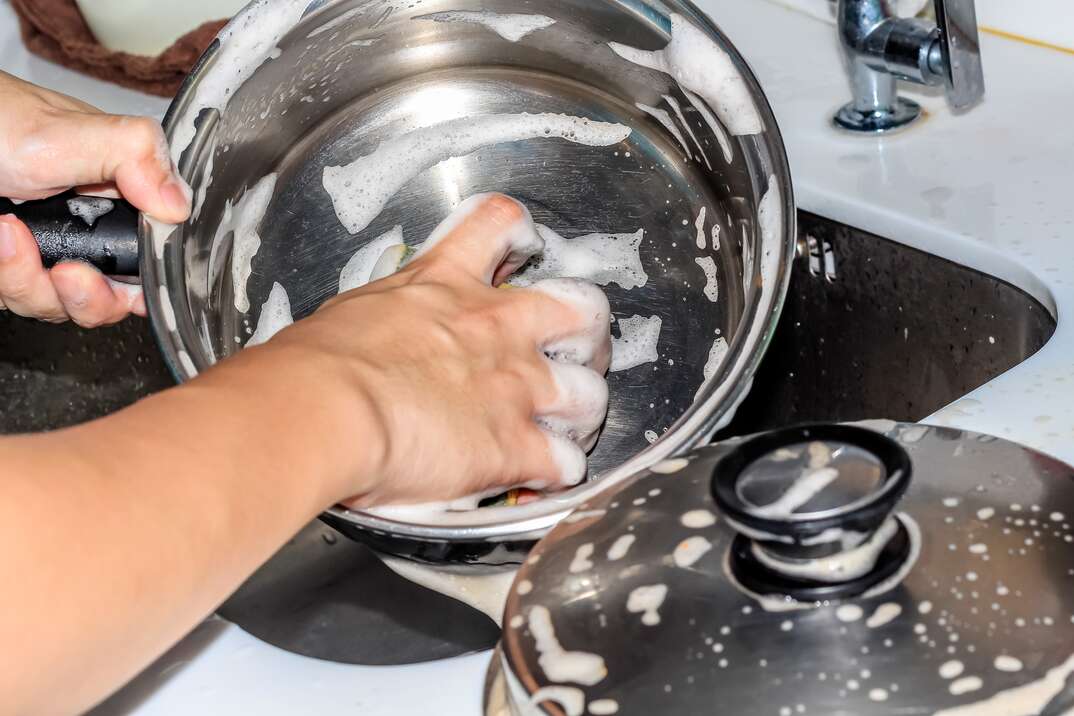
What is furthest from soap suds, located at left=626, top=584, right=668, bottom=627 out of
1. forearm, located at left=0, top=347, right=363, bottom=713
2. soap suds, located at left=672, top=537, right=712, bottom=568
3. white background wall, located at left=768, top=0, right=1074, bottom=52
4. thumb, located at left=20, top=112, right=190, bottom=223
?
white background wall, located at left=768, top=0, right=1074, bottom=52

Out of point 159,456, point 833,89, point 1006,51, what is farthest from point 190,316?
point 1006,51

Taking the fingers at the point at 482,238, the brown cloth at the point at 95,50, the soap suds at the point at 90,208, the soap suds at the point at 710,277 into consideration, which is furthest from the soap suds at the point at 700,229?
the brown cloth at the point at 95,50

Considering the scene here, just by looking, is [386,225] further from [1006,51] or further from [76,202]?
[1006,51]

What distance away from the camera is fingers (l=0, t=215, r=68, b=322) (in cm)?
62

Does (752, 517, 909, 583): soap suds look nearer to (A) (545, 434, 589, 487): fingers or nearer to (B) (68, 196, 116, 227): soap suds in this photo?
(A) (545, 434, 589, 487): fingers

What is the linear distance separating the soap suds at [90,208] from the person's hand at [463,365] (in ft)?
0.45

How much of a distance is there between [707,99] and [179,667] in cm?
37

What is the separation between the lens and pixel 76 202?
0.62 m

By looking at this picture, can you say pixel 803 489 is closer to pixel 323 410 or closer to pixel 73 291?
pixel 323 410

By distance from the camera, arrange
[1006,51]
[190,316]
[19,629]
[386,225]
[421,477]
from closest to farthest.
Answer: [19,629], [421,477], [190,316], [386,225], [1006,51]

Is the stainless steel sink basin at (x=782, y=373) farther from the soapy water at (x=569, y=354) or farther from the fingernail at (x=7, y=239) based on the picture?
the fingernail at (x=7, y=239)

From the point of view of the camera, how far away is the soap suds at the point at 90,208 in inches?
24.1

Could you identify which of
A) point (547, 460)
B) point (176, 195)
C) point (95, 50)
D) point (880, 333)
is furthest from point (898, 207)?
point (95, 50)

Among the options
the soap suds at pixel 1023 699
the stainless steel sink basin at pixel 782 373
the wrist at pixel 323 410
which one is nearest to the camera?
the soap suds at pixel 1023 699
